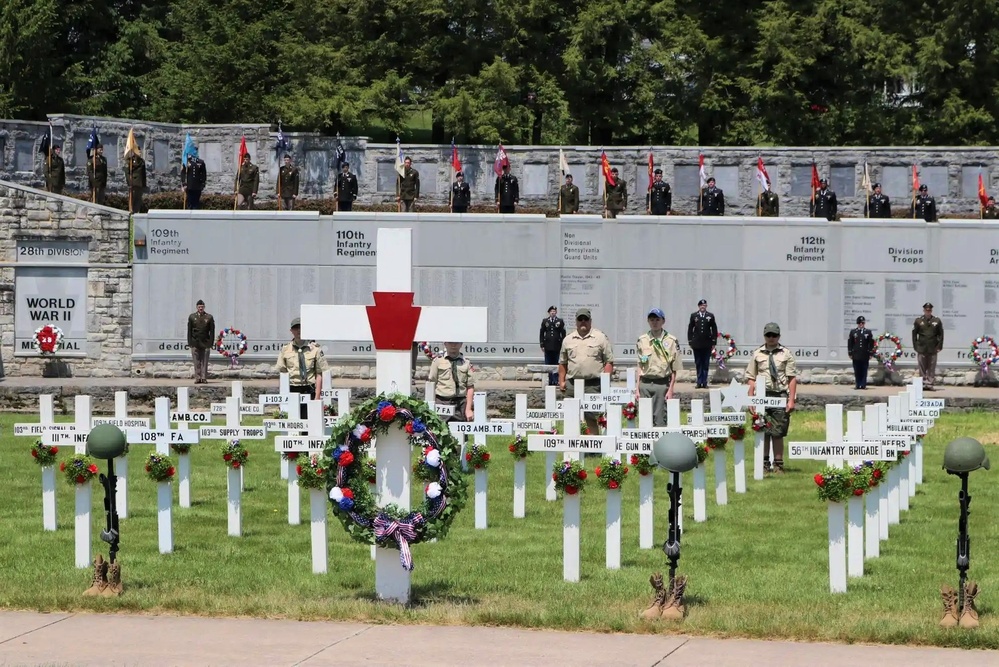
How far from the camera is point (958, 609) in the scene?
1203 centimetres

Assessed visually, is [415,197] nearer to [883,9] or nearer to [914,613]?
[883,9]

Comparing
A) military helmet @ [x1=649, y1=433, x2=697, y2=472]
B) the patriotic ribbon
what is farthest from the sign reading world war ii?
military helmet @ [x1=649, y1=433, x2=697, y2=472]

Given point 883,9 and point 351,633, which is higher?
point 883,9

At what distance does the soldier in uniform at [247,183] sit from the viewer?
3906 centimetres

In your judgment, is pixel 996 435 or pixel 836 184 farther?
pixel 836 184

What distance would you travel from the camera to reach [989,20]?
166 ft

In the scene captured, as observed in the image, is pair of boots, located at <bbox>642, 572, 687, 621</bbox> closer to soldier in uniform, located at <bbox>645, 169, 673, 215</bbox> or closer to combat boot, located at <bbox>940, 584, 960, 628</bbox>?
combat boot, located at <bbox>940, 584, 960, 628</bbox>

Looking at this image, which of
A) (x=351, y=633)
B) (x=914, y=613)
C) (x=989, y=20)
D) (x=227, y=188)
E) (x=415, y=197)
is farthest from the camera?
(x=989, y=20)

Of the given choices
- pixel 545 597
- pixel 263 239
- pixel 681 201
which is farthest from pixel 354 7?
pixel 545 597

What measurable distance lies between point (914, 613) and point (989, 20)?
4106 centimetres

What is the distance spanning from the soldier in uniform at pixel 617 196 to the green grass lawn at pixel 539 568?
17794 mm

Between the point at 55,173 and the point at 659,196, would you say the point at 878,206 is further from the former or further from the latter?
the point at 55,173

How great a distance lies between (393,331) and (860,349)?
21905 mm

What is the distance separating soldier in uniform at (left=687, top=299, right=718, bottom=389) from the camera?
3328 centimetres
